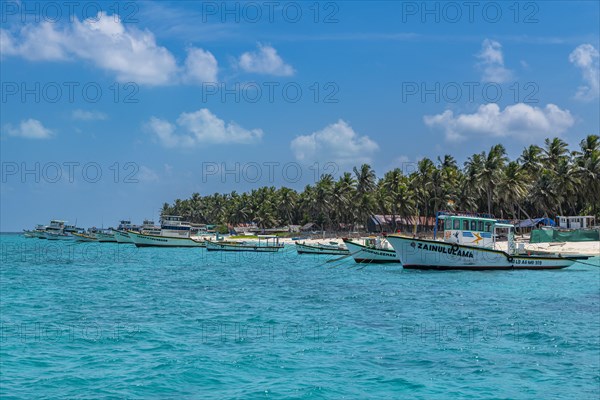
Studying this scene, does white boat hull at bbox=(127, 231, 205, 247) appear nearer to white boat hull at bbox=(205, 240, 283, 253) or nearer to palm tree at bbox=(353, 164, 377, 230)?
white boat hull at bbox=(205, 240, 283, 253)

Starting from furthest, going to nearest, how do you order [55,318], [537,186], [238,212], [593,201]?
1. [238,212]
2. [537,186]
3. [593,201]
4. [55,318]

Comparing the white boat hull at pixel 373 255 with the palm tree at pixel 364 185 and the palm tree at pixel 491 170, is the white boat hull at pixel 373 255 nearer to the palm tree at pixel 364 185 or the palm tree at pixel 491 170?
the palm tree at pixel 491 170

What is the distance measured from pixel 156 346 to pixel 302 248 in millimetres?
61539

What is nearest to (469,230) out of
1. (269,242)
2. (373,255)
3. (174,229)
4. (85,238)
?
(373,255)

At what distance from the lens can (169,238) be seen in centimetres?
10719

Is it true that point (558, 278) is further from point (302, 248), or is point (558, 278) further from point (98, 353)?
point (302, 248)

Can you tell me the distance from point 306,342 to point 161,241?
305ft

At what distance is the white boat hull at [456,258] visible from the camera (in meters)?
44.6

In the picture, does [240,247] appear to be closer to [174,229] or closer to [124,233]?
[174,229]

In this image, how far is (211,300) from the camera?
1224 inches

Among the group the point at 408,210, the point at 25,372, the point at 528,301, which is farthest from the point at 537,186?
the point at 25,372

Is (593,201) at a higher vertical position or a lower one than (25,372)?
higher

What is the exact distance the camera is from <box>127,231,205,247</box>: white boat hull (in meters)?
106

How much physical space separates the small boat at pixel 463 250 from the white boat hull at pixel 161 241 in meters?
64.5
